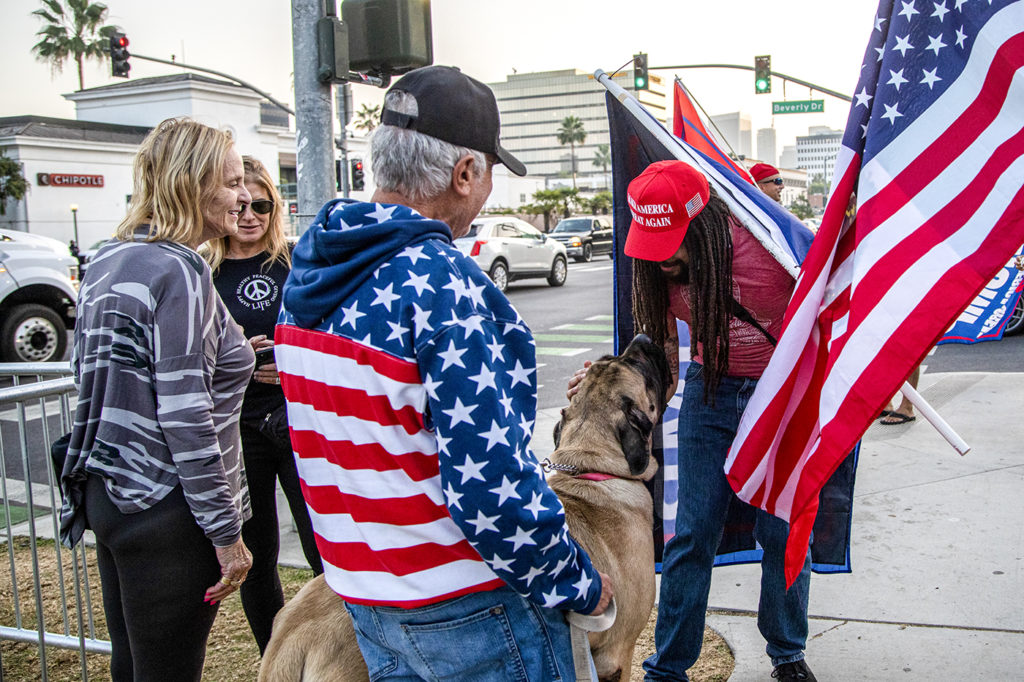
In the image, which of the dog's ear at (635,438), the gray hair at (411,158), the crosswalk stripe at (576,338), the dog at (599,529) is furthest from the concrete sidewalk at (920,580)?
the crosswalk stripe at (576,338)

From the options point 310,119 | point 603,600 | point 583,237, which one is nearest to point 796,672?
point 603,600

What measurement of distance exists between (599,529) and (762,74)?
25902mm

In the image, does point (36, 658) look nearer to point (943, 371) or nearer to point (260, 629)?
point (260, 629)

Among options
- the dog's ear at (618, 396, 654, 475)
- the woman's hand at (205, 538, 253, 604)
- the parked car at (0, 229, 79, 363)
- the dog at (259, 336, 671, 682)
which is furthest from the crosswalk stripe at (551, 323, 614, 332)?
the woman's hand at (205, 538, 253, 604)

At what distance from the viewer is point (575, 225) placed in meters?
36.2

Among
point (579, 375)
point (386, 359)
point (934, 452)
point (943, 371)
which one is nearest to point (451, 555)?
point (386, 359)

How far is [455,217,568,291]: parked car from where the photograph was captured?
69.2 feet

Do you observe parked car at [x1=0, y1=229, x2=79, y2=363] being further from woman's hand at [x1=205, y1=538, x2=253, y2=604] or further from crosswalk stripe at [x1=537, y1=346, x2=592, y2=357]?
woman's hand at [x1=205, y1=538, x2=253, y2=604]

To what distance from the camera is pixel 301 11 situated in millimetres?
5031

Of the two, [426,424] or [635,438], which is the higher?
[426,424]

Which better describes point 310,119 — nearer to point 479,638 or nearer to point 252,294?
point 252,294

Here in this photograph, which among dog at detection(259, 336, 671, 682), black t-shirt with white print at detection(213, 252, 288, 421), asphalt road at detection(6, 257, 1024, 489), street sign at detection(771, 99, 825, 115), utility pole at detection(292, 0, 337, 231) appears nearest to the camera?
dog at detection(259, 336, 671, 682)

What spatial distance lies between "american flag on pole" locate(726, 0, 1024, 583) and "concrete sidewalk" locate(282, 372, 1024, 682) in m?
1.40

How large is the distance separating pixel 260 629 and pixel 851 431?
2.47 m
